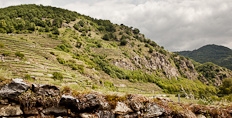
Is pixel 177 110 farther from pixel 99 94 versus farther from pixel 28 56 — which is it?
pixel 28 56

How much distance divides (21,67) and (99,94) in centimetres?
2815

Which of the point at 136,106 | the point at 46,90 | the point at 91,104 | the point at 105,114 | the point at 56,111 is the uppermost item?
the point at 46,90

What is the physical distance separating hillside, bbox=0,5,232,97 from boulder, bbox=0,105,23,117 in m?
25.1

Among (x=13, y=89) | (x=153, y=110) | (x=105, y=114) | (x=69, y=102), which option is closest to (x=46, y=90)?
(x=69, y=102)

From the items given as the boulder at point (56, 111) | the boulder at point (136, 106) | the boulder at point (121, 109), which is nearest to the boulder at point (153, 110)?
the boulder at point (136, 106)

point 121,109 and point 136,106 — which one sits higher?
point 136,106

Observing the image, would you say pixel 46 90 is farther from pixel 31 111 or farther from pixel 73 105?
pixel 73 105

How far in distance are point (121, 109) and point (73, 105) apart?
1927mm

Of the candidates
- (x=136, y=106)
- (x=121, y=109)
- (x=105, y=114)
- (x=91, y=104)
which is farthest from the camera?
(x=136, y=106)

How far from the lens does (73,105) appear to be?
26.1ft

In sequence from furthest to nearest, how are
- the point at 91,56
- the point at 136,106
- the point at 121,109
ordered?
the point at 91,56 < the point at 136,106 < the point at 121,109

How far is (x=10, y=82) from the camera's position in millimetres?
7863

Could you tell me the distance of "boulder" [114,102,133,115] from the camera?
8372 mm

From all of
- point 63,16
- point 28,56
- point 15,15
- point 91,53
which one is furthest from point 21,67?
point 63,16
